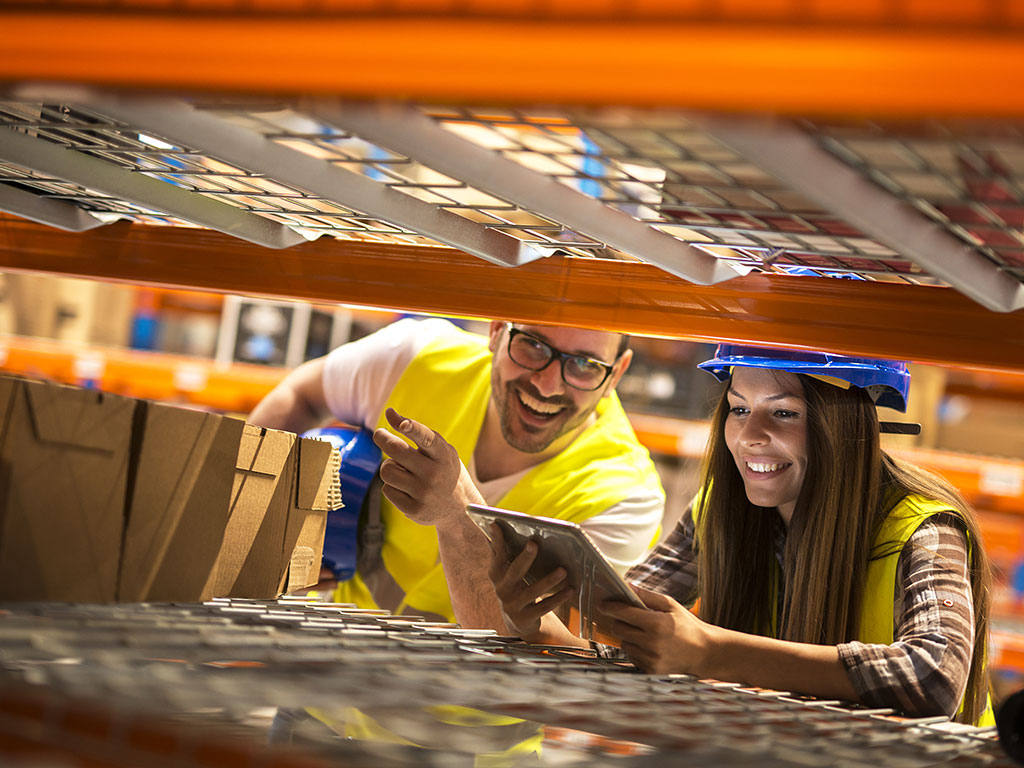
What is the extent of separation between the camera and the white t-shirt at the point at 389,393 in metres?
2.30

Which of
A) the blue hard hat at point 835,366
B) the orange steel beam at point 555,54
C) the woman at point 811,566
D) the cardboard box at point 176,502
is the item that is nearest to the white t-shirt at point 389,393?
the woman at point 811,566

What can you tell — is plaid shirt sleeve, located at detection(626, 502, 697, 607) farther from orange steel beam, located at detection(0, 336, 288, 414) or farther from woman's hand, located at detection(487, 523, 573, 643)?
orange steel beam, located at detection(0, 336, 288, 414)

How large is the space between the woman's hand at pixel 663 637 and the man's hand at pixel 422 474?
1.74ft

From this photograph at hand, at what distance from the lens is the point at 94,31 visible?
24.5 inches

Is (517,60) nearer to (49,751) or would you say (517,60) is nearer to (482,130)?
(482,130)

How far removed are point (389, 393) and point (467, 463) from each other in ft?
0.88

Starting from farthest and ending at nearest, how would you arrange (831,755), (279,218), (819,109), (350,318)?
(350,318) → (279,218) → (831,755) → (819,109)

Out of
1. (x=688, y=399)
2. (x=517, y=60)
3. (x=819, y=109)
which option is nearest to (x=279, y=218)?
(x=517, y=60)

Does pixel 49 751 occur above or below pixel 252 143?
below

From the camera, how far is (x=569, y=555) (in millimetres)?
1305

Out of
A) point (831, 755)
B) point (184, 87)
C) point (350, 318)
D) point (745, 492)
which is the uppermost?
point (350, 318)

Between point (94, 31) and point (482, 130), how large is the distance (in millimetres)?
347

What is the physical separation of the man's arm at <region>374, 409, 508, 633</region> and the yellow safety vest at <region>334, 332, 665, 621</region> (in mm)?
345

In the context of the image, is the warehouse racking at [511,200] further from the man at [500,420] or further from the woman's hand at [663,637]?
the man at [500,420]
